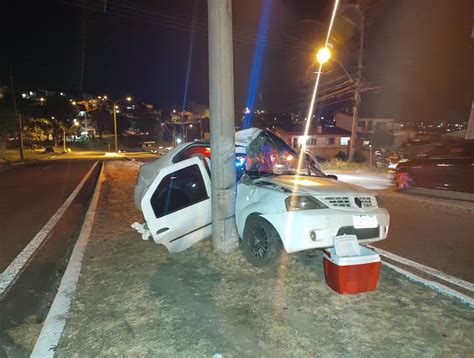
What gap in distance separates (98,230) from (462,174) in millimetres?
8798

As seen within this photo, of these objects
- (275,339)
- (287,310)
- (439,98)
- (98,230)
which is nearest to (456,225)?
(287,310)

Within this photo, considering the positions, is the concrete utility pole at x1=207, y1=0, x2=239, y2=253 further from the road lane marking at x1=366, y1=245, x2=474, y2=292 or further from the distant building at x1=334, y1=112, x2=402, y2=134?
the distant building at x1=334, y1=112, x2=402, y2=134

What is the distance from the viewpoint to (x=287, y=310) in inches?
148

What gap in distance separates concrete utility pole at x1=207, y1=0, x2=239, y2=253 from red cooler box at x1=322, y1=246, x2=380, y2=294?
162 centimetres

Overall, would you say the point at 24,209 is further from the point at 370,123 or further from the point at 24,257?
the point at 370,123

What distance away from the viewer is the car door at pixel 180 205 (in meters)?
5.20

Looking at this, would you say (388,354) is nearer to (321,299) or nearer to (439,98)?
(321,299)

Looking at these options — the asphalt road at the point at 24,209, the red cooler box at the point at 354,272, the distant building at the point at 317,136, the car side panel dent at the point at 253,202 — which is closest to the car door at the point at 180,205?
the car side panel dent at the point at 253,202

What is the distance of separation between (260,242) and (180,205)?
1.27m

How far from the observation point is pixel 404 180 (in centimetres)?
1159

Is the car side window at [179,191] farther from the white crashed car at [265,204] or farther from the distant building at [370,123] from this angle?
the distant building at [370,123]

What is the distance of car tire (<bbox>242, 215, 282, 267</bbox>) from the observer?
15.0ft

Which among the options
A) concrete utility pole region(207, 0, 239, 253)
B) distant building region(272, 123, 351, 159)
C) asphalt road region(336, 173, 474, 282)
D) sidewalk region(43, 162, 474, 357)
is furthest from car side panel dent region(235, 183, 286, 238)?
distant building region(272, 123, 351, 159)

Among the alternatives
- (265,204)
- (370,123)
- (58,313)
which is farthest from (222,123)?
(370,123)
